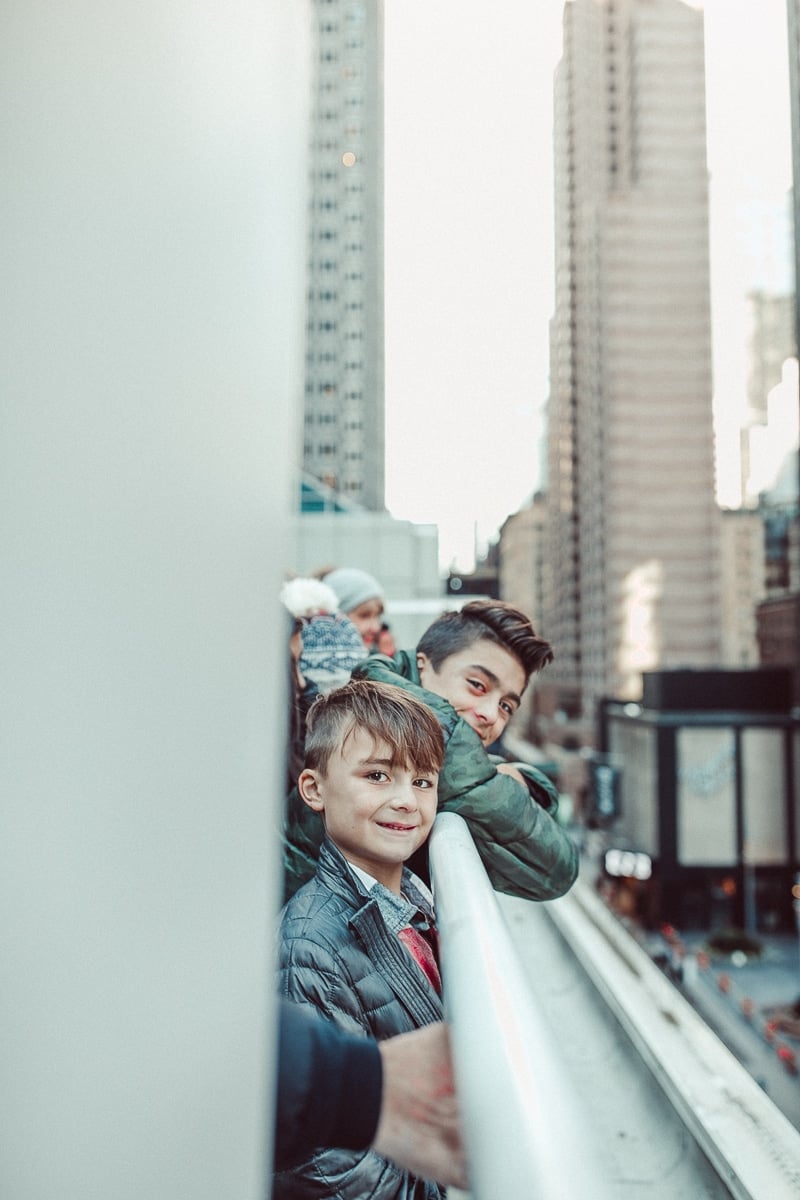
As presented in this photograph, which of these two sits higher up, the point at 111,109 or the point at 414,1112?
the point at 111,109

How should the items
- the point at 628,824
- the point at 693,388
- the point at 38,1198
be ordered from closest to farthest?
the point at 38,1198 → the point at 628,824 → the point at 693,388

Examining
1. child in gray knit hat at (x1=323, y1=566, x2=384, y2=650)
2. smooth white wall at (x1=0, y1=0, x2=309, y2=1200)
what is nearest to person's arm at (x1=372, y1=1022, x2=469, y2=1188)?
smooth white wall at (x1=0, y1=0, x2=309, y2=1200)

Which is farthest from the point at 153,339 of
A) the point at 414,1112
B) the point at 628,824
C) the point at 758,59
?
the point at 628,824

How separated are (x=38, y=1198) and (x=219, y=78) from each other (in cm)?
68

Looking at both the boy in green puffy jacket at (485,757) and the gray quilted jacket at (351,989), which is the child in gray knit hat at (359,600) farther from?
the gray quilted jacket at (351,989)

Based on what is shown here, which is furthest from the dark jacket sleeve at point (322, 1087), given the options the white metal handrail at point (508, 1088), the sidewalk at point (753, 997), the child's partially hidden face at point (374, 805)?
the sidewalk at point (753, 997)

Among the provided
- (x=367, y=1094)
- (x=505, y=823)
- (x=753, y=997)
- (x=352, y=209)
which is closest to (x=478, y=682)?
(x=505, y=823)

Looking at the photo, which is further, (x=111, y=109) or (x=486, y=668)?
(x=486, y=668)

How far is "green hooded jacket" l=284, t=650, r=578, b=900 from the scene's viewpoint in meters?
1.17

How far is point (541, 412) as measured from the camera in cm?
257

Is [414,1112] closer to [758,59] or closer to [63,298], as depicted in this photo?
[63,298]

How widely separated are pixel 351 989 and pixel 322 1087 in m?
0.26

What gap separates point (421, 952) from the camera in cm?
105

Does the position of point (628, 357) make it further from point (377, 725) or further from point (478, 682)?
point (377, 725)
